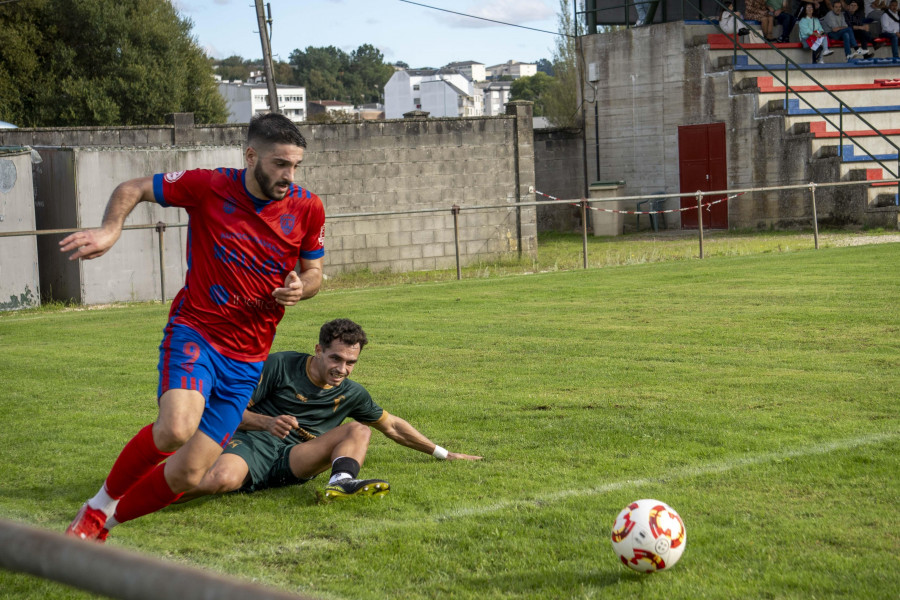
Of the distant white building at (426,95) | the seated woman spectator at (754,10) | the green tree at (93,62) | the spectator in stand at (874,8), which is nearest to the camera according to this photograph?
the spectator in stand at (874,8)

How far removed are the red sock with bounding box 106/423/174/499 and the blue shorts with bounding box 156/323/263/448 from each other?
226 mm

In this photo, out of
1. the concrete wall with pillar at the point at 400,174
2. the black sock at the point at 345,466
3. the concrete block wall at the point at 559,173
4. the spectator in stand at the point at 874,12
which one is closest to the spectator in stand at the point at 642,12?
the concrete block wall at the point at 559,173

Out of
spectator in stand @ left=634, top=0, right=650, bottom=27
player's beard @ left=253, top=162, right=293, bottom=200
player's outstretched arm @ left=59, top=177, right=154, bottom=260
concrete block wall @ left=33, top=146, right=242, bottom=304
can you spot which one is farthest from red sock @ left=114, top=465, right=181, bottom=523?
spectator in stand @ left=634, top=0, right=650, bottom=27

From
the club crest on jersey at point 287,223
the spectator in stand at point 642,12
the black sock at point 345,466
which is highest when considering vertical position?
the spectator in stand at point 642,12

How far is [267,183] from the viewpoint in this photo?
4.84m

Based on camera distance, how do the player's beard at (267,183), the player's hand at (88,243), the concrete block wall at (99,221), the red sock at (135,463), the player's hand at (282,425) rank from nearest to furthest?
the player's hand at (88,243) → the red sock at (135,463) → the player's beard at (267,183) → the player's hand at (282,425) → the concrete block wall at (99,221)

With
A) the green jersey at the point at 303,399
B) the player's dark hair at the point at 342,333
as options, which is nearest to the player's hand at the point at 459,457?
the green jersey at the point at 303,399

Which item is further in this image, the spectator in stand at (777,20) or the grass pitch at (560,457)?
the spectator in stand at (777,20)

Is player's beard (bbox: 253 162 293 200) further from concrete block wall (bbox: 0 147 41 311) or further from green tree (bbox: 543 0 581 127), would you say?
green tree (bbox: 543 0 581 127)

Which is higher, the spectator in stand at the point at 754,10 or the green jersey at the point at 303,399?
the spectator in stand at the point at 754,10

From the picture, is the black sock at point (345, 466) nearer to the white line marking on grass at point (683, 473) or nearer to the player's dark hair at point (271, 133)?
the white line marking on grass at point (683, 473)

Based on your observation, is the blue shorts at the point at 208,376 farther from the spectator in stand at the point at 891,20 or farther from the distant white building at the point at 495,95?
the distant white building at the point at 495,95

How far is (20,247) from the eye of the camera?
17875mm

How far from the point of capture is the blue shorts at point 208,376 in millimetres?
4613
